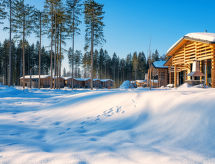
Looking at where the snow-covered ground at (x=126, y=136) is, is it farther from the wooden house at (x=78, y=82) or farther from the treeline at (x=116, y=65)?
the treeline at (x=116, y=65)

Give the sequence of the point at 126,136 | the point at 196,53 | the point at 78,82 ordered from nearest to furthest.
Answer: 1. the point at 126,136
2. the point at 196,53
3. the point at 78,82

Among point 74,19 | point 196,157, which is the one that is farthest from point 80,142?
point 74,19

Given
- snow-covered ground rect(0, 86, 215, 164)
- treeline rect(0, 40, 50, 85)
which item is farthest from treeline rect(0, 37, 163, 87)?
snow-covered ground rect(0, 86, 215, 164)

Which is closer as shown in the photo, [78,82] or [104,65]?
[78,82]

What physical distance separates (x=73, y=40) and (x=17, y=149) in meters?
20.2

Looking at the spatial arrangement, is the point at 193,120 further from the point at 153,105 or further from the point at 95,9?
the point at 95,9

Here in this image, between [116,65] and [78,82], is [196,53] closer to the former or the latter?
[78,82]

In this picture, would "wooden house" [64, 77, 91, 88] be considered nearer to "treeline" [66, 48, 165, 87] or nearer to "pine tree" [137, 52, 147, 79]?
"treeline" [66, 48, 165, 87]

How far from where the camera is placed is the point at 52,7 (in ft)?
67.9

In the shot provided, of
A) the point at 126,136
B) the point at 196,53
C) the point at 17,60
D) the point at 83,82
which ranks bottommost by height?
the point at 126,136

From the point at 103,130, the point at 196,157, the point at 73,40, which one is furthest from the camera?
the point at 73,40

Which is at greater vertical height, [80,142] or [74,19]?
[74,19]

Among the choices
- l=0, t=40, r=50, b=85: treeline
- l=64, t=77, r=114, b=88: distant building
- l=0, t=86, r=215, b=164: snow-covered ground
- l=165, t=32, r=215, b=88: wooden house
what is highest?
l=0, t=40, r=50, b=85: treeline

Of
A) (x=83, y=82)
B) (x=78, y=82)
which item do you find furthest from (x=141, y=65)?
(x=78, y=82)
